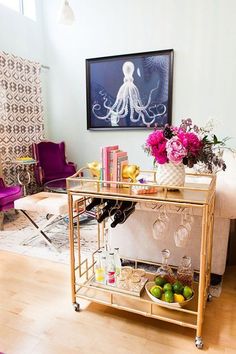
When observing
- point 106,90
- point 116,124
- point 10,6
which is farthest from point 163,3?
point 10,6

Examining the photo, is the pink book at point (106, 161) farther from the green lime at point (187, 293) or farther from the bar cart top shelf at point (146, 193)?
the green lime at point (187, 293)

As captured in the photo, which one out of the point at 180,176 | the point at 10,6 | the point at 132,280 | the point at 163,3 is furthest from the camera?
the point at 10,6

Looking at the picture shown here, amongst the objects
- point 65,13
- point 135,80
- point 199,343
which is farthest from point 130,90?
point 199,343

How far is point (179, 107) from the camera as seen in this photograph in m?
4.31

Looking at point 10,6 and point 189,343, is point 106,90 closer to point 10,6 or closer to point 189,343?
point 10,6

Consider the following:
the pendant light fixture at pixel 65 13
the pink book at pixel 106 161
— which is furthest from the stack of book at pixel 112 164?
the pendant light fixture at pixel 65 13

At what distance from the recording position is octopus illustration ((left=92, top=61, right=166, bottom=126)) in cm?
442

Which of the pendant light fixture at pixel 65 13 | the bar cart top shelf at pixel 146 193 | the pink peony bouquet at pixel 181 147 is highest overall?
the pendant light fixture at pixel 65 13

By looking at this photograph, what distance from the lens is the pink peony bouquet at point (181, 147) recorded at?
4.80 ft

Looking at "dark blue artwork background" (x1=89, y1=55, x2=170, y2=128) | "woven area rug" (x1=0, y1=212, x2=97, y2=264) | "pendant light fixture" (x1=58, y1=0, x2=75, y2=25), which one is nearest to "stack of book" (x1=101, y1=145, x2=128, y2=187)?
"woven area rug" (x1=0, y1=212, x2=97, y2=264)

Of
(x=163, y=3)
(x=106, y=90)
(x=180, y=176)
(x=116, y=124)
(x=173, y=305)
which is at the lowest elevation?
(x=173, y=305)

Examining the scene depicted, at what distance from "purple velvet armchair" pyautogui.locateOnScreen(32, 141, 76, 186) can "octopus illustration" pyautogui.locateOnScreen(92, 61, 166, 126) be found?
3.59 feet

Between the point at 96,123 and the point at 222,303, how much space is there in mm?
3650

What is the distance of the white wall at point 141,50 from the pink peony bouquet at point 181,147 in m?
2.82
